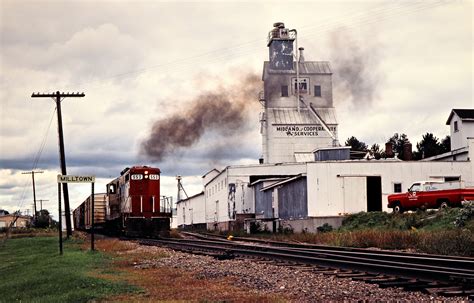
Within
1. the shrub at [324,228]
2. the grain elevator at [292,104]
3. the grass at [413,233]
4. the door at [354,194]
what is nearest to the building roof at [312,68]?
the grain elevator at [292,104]

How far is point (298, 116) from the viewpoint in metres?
77.8

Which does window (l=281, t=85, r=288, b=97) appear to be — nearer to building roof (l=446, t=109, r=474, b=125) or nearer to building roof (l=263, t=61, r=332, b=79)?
building roof (l=263, t=61, r=332, b=79)

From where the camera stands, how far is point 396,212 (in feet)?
120

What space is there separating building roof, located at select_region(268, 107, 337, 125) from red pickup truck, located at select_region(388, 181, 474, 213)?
38865 mm

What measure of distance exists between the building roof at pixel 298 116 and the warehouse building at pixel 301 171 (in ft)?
0.40

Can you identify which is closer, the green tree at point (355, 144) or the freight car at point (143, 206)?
the freight car at point (143, 206)

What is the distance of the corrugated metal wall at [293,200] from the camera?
42.3 m

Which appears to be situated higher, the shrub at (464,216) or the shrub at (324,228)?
the shrub at (464,216)

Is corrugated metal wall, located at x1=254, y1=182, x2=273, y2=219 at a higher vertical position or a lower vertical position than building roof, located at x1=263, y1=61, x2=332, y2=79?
lower

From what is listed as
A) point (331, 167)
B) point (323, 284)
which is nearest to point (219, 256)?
point (323, 284)

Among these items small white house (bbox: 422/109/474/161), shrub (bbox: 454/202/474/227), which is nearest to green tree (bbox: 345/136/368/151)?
small white house (bbox: 422/109/474/161)

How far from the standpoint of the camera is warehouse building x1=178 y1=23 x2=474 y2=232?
41.8 m

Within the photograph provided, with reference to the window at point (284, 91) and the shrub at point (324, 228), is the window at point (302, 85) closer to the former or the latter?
the window at point (284, 91)

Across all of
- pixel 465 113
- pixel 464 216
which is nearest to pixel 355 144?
pixel 465 113
